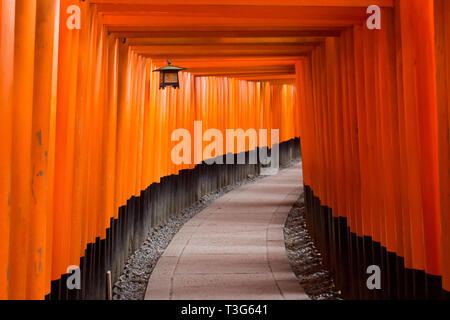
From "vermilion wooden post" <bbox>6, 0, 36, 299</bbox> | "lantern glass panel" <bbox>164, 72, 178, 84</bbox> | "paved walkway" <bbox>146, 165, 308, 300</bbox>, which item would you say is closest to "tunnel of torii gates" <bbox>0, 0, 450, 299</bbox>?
"vermilion wooden post" <bbox>6, 0, 36, 299</bbox>

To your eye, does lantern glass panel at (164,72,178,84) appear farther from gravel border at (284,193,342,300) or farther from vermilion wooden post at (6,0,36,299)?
vermilion wooden post at (6,0,36,299)

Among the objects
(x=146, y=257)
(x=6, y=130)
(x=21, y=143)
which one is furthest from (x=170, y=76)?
(x=6, y=130)

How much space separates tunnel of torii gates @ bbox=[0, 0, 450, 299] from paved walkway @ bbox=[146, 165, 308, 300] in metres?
0.72

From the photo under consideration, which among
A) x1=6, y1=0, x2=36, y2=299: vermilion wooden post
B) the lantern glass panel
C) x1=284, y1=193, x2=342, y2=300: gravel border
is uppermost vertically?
the lantern glass panel

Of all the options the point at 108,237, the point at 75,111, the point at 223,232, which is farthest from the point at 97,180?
the point at 223,232

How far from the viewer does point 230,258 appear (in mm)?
9047

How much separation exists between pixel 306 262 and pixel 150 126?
3842 millimetres

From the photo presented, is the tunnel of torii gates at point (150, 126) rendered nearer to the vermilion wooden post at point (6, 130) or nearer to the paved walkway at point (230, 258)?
the vermilion wooden post at point (6, 130)

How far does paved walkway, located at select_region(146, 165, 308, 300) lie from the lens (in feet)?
23.6

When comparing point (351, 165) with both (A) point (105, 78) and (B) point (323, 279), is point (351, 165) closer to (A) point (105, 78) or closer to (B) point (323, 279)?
(B) point (323, 279)

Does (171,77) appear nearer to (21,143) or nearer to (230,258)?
(230,258)

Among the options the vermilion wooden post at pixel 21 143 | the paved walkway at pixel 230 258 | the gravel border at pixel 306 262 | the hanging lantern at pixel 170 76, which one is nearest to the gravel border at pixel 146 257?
the paved walkway at pixel 230 258

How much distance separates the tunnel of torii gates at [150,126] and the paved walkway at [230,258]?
2.38 feet

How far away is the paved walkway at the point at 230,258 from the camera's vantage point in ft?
23.6
